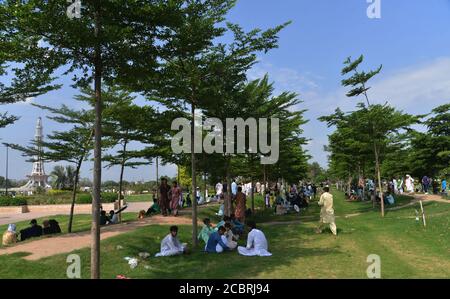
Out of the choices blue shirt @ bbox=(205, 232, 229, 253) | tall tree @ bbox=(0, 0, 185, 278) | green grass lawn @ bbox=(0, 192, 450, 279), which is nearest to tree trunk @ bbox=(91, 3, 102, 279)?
tall tree @ bbox=(0, 0, 185, 278)

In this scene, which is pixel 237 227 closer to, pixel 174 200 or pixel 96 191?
pixel 174 200

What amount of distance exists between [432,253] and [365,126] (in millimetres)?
10820

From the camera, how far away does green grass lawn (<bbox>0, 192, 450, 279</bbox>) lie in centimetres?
1010

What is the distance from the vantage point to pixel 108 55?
8586 millimetres

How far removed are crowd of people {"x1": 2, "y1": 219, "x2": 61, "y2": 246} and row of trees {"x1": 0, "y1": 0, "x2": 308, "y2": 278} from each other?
3689 millimetres

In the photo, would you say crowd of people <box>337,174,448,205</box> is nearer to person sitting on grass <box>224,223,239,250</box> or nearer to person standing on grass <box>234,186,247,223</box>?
person standing on grass <box>234,186,247,223</box>

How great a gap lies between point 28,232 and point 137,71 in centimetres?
930

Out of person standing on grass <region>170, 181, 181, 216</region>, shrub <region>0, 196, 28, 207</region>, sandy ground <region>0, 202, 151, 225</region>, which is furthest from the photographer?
shrub <region>0, 196, 28, 207</region>

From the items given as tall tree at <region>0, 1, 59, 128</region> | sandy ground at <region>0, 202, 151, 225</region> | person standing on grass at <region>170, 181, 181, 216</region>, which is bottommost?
sandy ground at <region>0, 202, 151, 225</region>

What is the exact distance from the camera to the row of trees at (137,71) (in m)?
8.12

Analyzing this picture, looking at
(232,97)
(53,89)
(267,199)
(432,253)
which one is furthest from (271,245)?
(267,199)

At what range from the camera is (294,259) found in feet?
38.3

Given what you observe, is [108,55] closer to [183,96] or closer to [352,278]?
[183,96]

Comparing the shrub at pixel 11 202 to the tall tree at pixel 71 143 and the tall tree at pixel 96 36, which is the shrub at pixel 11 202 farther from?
the tall tree at pixel 96 36
